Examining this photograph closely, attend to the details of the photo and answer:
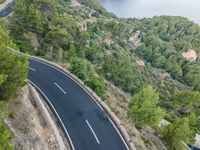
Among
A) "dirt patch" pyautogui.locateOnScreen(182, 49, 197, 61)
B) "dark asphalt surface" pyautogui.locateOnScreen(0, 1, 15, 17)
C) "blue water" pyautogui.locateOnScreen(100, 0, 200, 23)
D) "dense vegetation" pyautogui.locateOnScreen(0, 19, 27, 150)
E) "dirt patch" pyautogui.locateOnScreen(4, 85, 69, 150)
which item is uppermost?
"blue water" pyautogui.locateOnScreen(100, 0, 200, 23)

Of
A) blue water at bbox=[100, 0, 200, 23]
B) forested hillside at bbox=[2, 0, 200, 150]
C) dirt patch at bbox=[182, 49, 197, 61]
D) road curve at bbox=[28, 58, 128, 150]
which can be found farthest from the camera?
blue water at bbox=[100, 0, 200, 23]

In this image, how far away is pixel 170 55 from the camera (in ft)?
392

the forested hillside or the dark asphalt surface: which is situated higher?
the dark asphalt surface

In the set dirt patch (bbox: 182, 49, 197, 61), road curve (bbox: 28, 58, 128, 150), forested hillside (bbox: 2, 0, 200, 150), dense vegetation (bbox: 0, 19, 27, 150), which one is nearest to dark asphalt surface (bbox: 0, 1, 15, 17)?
forested hillside (bbox: 2, 0, 200, 150)

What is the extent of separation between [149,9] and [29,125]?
17745cm

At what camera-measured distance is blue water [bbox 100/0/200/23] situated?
7096 inches

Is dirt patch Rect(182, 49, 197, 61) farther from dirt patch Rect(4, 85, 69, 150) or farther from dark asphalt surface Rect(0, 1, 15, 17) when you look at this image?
dirt patch Rect(4, 85, 69, 150)

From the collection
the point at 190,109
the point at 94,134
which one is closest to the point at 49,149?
the point at 94,134

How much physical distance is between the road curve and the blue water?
14607 centimetres

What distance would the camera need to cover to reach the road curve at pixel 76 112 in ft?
82.2

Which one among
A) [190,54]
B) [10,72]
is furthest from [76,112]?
[190,54]

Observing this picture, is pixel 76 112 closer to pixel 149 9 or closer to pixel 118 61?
pixel 118 61

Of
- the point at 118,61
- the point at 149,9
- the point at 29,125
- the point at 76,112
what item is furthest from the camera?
the point at 149,9

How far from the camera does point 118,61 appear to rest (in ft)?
230
